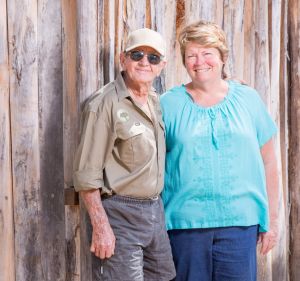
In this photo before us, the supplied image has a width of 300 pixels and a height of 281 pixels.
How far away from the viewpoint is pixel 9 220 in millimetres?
3293

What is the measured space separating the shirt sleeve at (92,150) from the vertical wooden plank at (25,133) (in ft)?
0.93

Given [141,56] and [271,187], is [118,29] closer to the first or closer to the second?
[141,56]

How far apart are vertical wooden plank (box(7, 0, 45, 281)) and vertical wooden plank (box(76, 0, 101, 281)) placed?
26 centimetres

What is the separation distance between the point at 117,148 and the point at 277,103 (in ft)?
7.11

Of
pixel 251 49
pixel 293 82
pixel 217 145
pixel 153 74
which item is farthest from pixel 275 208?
pixel 293 82

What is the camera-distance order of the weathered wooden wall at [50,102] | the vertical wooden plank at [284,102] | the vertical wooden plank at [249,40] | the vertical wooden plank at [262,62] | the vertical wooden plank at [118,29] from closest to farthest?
1. the weathered wooden wall at [50,102]
2. the vertical wooden plank at [118,29]
3. the vertical wooden plank at [249,40]
4. the vertical wooden plank at [262,62]
5. the vertical wooden plank at [284,102]

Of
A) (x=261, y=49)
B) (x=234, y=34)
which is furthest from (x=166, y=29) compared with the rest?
(x=261, y=49)

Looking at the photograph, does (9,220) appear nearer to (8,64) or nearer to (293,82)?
(8,64)

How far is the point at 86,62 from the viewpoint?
3566mm

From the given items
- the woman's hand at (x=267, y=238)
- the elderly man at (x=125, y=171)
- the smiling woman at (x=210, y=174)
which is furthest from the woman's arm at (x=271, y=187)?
the elderly man at (x=125, y=171)

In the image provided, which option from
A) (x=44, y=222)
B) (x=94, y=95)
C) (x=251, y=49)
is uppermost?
(x=251, y=49)

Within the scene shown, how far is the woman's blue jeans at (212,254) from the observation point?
3.53 meters

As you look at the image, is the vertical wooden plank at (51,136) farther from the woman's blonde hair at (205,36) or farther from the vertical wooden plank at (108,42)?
the woman's blonde hair at (205,36)

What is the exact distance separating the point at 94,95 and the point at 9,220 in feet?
2.38
